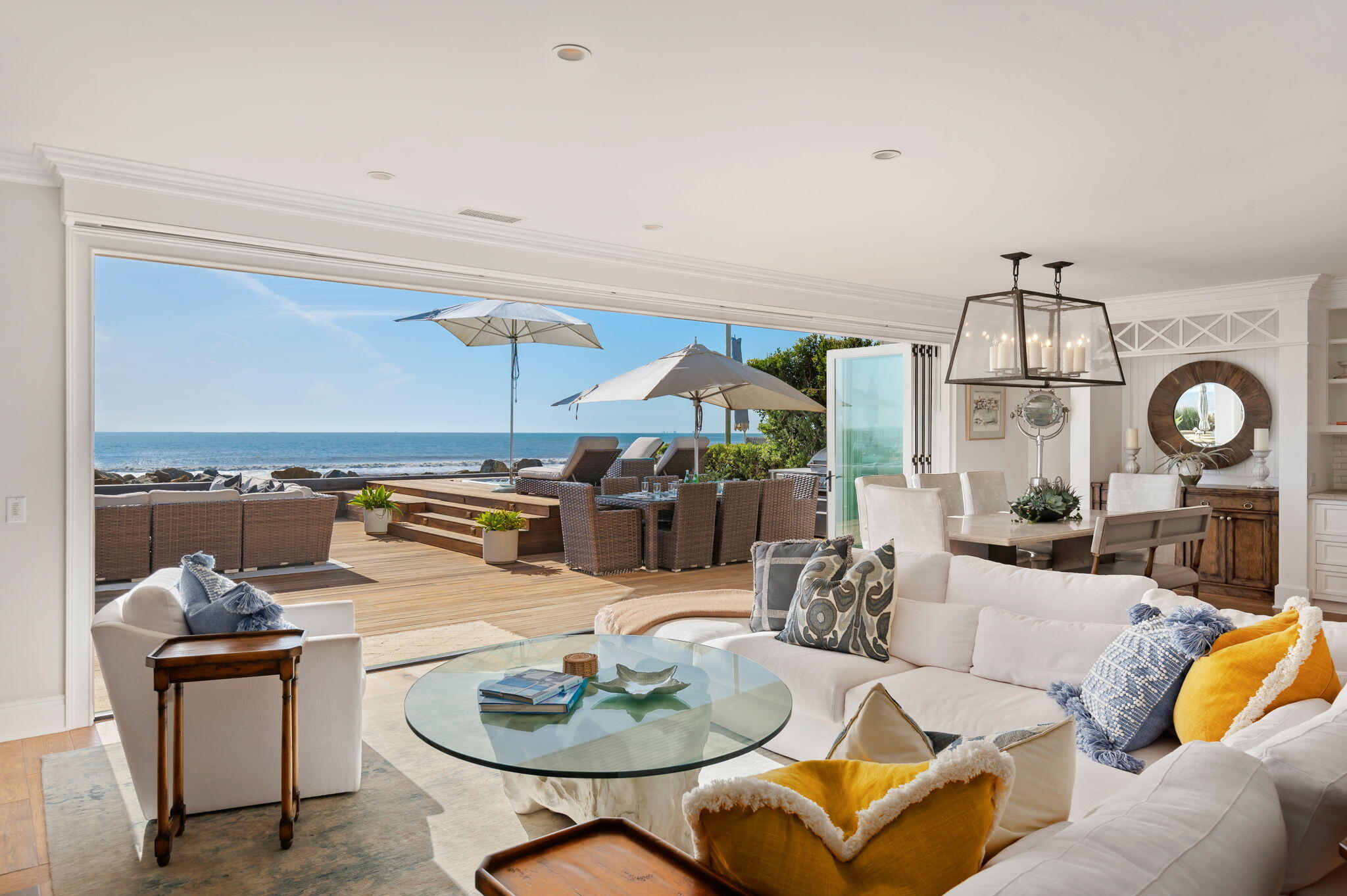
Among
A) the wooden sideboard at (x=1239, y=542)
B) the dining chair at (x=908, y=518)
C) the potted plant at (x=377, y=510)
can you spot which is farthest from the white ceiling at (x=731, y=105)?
the potted plant at (x=377, y=510)

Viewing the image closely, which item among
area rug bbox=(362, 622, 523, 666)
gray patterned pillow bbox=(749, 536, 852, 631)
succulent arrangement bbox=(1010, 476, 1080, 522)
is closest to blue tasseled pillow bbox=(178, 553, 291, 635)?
area rug bbox=(362, 622, 523, 666)

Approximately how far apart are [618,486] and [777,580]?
5.19 meters

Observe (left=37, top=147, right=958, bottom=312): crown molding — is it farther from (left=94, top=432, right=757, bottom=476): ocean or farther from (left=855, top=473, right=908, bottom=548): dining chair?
(left=94, top=432, right=757, bottom=476): ocean

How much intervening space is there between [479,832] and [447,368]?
21.4 m

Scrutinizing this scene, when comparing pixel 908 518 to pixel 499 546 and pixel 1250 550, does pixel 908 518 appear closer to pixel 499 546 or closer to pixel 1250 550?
pixel 1250 550

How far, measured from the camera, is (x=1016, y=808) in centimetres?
122

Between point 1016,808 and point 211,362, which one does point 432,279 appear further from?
point 211,362

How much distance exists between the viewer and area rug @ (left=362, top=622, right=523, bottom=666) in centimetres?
459

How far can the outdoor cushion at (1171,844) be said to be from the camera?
2.87 feet

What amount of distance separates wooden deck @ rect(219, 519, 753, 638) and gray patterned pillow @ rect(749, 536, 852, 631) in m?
2.00

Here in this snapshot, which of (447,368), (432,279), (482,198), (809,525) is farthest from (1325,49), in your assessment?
(447,368)

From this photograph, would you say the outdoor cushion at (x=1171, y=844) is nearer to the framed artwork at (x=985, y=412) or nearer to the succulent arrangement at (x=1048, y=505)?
the succulent arrangement at (x=1048, y=505)

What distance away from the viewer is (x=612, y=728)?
2.16 meters

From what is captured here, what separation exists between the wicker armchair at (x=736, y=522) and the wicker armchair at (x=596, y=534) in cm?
76
